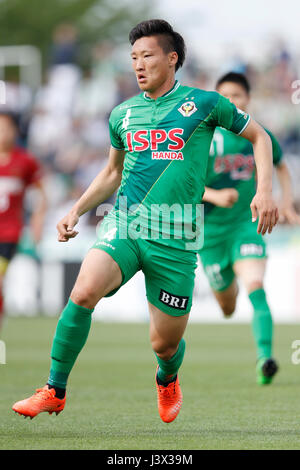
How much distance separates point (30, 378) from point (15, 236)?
3.28 metres

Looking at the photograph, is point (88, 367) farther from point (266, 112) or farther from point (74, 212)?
point (266, 112)

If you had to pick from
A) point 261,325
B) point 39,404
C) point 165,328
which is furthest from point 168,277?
point 261,325

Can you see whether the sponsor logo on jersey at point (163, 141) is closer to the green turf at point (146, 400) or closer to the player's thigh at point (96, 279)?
the player's thigh at point (96, 279)

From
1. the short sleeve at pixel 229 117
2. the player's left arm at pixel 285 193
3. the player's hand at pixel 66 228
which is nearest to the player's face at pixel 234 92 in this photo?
the player's left arm at pixel 285 193

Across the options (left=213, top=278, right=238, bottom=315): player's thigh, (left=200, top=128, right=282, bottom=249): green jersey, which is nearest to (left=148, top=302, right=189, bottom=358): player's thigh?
(left=213, top=278, right=238, bottom=315): player's thigh

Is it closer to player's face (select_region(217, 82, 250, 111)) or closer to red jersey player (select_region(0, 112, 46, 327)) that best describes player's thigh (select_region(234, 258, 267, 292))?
player's face (select_region(217, 82, 250, 111))

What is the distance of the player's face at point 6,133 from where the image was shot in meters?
11.2

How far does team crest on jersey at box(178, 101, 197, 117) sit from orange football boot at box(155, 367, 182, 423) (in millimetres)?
1804

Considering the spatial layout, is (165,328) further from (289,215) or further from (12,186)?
(12,186)

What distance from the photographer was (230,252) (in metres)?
9.03

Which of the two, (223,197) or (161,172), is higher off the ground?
(161,172)

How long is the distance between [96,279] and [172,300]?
58cm

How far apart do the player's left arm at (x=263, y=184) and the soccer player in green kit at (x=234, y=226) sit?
3.01 meters

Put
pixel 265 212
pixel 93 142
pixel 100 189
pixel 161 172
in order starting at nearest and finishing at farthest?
pixel 265 212, pixel 161 172, pixel 100 189, pixel 93 142
